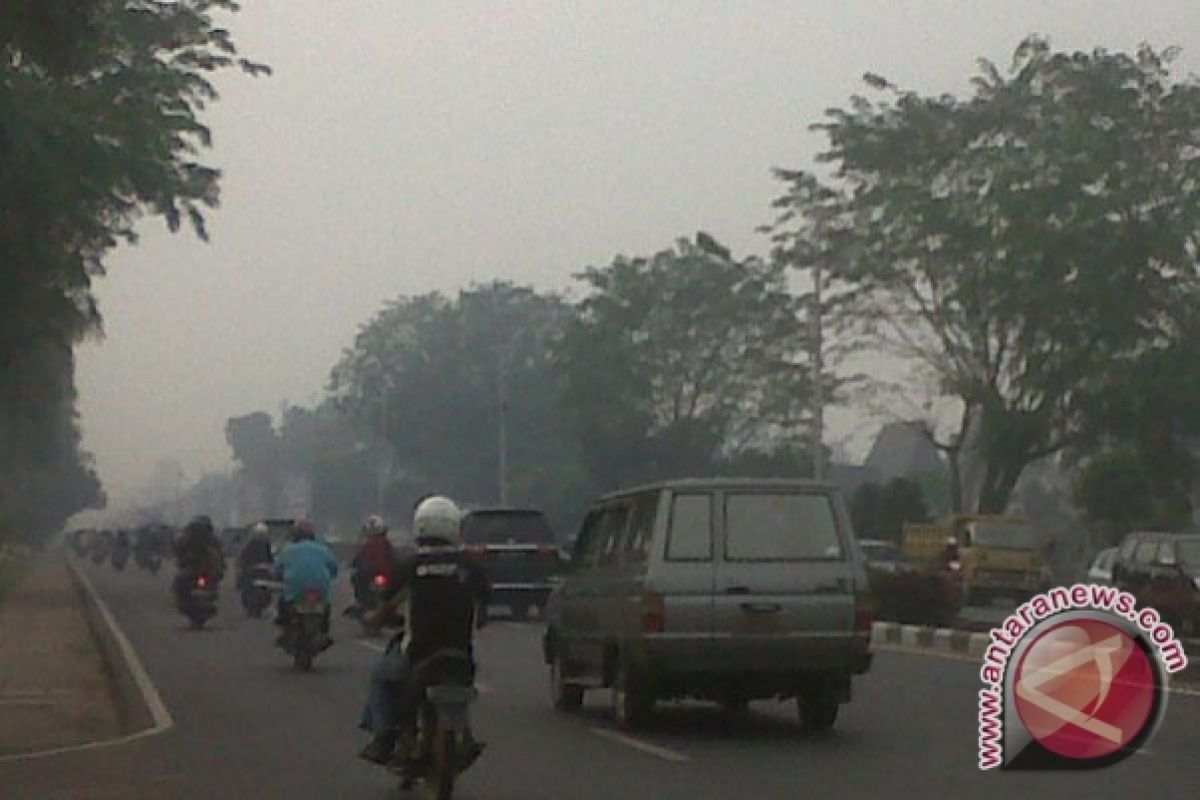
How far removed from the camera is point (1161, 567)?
35.6m

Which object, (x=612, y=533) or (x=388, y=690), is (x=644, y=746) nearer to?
(x=612, y=533)

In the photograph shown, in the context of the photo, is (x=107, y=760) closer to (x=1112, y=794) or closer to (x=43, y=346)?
(x=1112, y=794)

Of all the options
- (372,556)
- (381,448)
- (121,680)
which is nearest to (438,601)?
(121,680)

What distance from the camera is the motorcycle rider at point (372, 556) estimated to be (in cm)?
3033

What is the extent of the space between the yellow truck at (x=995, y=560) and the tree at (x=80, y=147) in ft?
55.4

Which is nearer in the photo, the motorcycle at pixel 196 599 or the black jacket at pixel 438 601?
the black jacket at pixel 438 601

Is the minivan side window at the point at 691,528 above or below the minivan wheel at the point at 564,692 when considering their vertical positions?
above

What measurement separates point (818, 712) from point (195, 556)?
21755 millimetres

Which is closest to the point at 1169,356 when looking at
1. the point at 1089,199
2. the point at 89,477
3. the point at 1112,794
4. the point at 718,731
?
the point at 1089,199

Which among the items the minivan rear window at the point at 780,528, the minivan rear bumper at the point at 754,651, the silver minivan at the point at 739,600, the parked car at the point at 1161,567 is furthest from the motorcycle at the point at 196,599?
the minivan rear bumper at the point at 754,651

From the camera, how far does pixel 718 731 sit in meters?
18.2

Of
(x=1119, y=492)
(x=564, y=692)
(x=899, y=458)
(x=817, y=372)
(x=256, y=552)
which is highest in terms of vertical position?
(x=899, y=458)

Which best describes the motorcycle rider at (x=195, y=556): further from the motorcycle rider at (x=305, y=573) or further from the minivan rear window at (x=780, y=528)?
the minivan rear window at (x=780, y=528)

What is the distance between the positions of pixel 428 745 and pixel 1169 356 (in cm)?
4358
